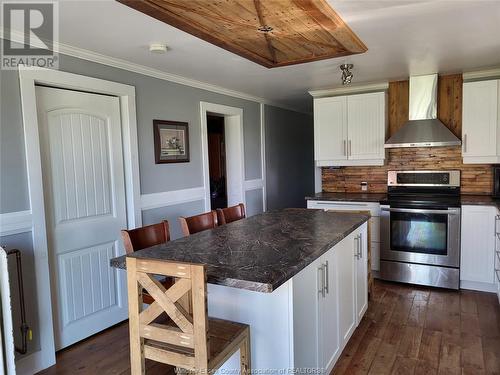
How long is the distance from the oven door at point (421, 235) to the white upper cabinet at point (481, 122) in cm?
69

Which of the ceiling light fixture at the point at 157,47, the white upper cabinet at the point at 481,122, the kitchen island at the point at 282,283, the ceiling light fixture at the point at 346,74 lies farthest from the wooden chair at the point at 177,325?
the white upper cabinet at the point at 481,122

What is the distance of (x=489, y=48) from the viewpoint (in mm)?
3014

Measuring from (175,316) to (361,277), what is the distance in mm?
1828

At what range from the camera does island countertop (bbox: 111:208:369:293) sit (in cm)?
158

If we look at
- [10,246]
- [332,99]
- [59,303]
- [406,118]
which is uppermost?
[332,99]

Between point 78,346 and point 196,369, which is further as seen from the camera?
point 78,346

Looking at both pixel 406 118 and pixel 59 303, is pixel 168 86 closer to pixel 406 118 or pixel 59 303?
pixel 59 303

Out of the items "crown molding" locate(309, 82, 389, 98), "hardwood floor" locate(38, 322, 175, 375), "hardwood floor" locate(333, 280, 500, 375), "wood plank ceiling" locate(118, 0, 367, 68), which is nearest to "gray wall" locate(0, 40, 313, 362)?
"hardwood floor" locate(38, 322, 175, 375)

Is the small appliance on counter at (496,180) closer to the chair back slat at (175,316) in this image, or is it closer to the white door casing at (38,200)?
the chair back slat at (175,316)

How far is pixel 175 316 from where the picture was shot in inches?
59.1

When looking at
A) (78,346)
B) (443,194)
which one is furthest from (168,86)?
(443,194)

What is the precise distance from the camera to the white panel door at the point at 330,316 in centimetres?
208

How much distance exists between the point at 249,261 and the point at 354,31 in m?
1.73

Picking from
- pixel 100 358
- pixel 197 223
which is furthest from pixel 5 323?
pixel 197 223
